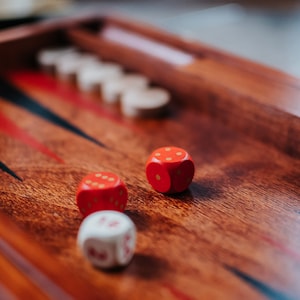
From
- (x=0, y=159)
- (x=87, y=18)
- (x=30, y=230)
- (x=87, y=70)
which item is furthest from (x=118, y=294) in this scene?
(x=87, y=18)

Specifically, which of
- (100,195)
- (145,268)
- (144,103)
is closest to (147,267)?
(145,268)

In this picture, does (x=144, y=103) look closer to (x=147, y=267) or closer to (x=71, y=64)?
(x=71, y=64)

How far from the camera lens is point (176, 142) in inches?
70.6

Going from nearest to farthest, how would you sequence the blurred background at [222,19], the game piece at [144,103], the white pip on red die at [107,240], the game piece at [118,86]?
1. the white pip on red die at [107,240]
2. the game piece at [144,103]
3. the game piece at [118,86]
4. the blurred background at [222,19]

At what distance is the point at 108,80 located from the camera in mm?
2154

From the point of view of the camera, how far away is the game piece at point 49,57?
2.35 metres

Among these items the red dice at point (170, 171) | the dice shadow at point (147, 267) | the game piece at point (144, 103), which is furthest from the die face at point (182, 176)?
the game piece at point (144, 103)

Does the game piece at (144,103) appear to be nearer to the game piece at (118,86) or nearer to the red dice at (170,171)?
the game piece at (118,86)

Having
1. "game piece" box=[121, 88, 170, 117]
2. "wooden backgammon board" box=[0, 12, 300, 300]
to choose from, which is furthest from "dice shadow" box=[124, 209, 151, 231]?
"game piece" box=[121, 88, 170, 117]

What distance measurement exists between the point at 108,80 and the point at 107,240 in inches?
46.3

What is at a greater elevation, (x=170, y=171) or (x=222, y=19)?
(x=222, y=19)

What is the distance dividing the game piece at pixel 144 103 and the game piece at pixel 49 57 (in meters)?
0.49

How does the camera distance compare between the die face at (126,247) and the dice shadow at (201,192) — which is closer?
the die face at (126,247)

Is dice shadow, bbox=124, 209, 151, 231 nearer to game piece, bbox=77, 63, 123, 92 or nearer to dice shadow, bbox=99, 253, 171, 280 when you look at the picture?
dice shadow, bbox=99, 253, 171, 280
